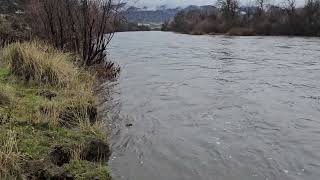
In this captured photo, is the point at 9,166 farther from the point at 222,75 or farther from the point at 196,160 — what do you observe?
the point at 222,75

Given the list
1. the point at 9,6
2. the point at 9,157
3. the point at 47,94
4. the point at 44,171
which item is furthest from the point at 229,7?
the point at 9,157

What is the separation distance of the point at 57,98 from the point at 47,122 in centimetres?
250

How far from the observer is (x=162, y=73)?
22.8 m

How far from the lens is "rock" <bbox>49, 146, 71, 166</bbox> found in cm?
797

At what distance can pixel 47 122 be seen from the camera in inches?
376

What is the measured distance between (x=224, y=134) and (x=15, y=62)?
7.02 metres

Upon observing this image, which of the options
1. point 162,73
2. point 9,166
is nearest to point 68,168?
point 9,166

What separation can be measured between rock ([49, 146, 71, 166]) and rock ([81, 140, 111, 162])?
0.36 metres

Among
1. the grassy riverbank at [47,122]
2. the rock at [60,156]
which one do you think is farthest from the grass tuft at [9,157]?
the rock at [60,156]

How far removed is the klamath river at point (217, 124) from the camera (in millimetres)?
8953

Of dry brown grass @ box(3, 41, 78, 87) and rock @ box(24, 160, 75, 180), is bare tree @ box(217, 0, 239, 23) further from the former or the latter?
rock @ box(24, 160, 75, 180)

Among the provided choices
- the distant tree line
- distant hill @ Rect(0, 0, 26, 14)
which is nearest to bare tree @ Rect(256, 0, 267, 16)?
the distant tree line

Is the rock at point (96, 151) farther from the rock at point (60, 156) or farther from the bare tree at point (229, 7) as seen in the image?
the bare tree at point (229, 7)

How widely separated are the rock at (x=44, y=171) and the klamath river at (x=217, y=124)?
4.18 ft
